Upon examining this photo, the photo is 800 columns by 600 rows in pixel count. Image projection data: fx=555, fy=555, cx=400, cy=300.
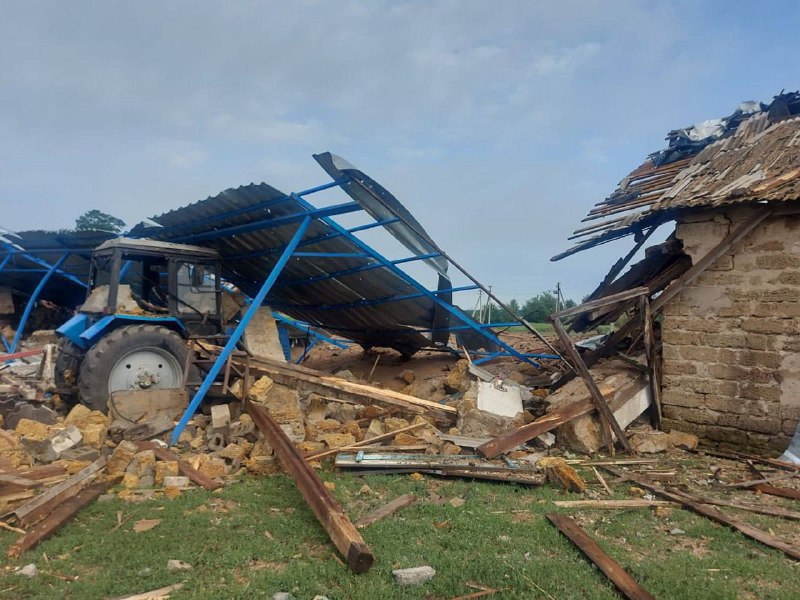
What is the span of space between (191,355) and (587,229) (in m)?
5.98

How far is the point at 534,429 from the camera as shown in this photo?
655 centimetres

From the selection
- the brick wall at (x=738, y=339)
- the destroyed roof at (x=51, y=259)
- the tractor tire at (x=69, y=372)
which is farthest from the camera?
the destroyed roof at (x=51, y=259)

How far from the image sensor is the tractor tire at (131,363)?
6957mm

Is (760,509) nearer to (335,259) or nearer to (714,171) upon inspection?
(714,171)

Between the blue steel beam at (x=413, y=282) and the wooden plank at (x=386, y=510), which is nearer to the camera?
the wooden plank at (x=386, y=510)

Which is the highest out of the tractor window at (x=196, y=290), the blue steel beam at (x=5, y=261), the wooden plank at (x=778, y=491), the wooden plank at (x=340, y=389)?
the blue steel beam at (x=5, y=261)

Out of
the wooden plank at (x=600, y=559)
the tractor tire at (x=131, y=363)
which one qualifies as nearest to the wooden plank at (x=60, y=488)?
the tractor tire at (x=131, y=363)

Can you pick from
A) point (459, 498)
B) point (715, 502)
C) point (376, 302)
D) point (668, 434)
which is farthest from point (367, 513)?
point (376, 302)

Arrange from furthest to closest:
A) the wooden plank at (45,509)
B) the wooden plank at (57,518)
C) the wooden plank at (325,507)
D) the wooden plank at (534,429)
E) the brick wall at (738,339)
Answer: the brick wall at (738,339)
the wooden plank at (534,429)
the wooden plank at (45,509)
the wooden plank at (57,518)
the wooden plank at (325,507)

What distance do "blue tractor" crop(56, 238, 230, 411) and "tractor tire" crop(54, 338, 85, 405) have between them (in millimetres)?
12

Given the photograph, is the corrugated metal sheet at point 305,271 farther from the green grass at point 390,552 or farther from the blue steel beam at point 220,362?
the green grass at point 390,552

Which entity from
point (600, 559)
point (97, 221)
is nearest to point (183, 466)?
point (600, 559)

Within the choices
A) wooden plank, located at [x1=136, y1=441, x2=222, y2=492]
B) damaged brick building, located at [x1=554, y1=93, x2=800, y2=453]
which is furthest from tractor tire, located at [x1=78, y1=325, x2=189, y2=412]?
damaged brick building, located at [x1=554, y1=93, x2=800, y2=453]

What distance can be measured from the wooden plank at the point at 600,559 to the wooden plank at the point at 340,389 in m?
2.98
